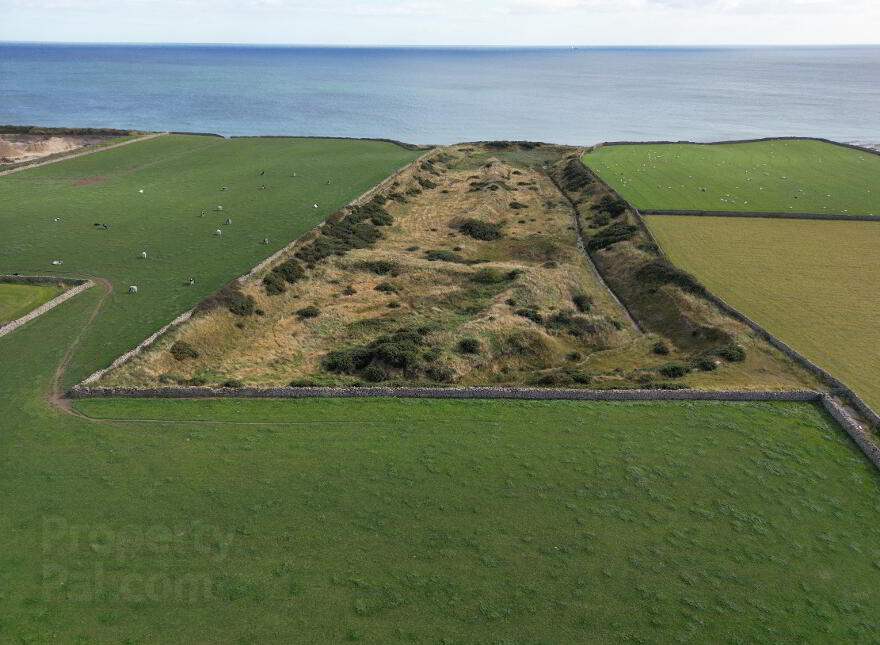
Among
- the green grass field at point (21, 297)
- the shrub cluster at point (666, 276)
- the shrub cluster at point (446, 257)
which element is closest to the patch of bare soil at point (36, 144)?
the green grass field at point (21, 297)

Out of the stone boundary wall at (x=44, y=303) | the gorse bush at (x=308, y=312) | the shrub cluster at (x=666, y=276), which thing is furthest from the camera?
the shrub cluster at (x=666, y=276)

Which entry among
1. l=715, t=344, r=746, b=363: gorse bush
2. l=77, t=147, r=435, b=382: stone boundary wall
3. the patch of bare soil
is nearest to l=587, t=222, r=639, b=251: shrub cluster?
l=715, t=344, r=746, b=363: gorse bush

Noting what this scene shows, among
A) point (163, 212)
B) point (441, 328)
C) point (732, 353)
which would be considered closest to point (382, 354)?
point (441, 328)

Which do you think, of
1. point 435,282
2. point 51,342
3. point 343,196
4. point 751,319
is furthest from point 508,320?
point 343,196

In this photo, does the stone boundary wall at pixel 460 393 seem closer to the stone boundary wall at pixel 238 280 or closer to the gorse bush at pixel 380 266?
the stone boundary wall at pixel 238 280

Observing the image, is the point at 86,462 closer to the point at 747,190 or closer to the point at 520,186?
the point at 520,186

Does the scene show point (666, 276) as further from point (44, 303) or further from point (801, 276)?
point (44, 303)
